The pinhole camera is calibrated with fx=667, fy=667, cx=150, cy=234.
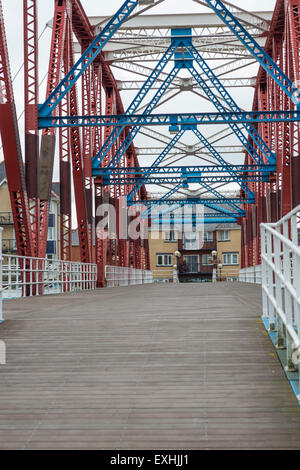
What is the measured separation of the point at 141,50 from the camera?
36.0 m

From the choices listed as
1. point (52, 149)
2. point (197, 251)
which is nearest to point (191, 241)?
point (197, 251)

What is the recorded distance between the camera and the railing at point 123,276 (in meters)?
35.5

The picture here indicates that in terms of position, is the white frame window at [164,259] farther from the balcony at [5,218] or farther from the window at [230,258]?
the balcony at [5,218]

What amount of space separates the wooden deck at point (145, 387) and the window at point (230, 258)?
73.5m

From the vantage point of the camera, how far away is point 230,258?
82.4 m

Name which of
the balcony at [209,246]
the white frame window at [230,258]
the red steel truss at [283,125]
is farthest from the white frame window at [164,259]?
the red steel truss at [283,125]

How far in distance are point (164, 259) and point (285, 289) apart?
78.8 metres

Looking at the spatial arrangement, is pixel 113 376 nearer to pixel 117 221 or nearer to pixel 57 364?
pixel 57 364

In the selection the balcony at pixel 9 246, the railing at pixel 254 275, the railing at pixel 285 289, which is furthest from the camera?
the balcony at pixel 9 246

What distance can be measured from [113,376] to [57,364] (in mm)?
779

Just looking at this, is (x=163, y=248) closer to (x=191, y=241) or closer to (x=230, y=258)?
(x=191, y=241)

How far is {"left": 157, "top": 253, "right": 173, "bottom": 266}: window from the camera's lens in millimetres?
84812

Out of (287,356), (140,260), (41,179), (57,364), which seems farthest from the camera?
(140,260)

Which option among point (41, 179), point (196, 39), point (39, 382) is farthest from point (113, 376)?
point (196, 39)
